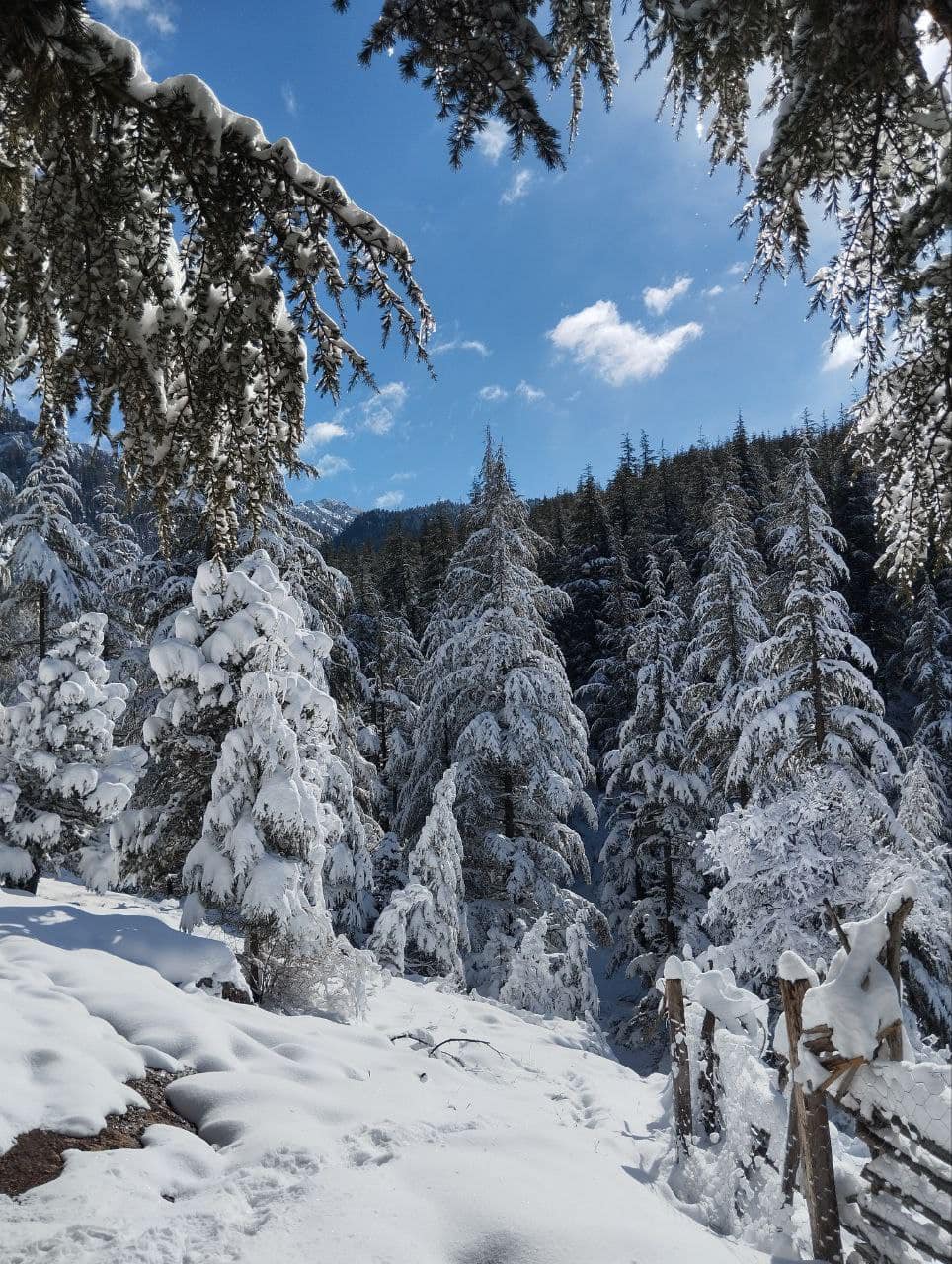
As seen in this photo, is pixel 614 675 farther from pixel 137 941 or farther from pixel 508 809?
pixel 137 941

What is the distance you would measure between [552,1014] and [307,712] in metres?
7.31

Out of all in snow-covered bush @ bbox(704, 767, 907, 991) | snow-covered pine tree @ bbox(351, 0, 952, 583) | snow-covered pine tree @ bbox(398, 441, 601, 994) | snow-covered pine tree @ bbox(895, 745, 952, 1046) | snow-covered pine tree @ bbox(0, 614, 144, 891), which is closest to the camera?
→ snow-covered pine tree @ bbox(351, 0, 952, 583)

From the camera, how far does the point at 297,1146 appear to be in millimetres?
4277

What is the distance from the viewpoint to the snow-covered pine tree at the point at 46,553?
67.8 ft

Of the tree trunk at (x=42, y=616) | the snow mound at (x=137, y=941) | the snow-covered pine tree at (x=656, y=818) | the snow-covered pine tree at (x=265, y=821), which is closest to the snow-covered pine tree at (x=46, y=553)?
the tree trunk at (x=42, y=616)

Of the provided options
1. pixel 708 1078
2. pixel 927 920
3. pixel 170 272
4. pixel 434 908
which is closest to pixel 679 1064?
pixel 708 1078

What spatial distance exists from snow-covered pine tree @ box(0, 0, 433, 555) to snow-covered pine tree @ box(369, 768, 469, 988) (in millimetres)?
11771

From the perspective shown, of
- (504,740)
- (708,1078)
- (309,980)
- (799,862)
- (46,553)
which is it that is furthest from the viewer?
(46,553)

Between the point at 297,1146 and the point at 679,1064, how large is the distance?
3.50 m

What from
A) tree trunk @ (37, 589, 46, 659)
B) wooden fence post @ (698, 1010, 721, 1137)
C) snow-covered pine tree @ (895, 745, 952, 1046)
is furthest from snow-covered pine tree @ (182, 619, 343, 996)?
tree trunk @ (37, 589, 46, 659)

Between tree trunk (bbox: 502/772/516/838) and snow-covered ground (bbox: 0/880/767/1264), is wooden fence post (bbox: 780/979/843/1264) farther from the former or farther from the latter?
tree trunk (bbox: 502/772/516/838)

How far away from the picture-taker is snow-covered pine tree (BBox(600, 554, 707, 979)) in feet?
67.2

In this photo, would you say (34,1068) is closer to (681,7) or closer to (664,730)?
(681,7)

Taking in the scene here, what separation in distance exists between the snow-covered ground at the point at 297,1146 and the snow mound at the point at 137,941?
0.27ft
